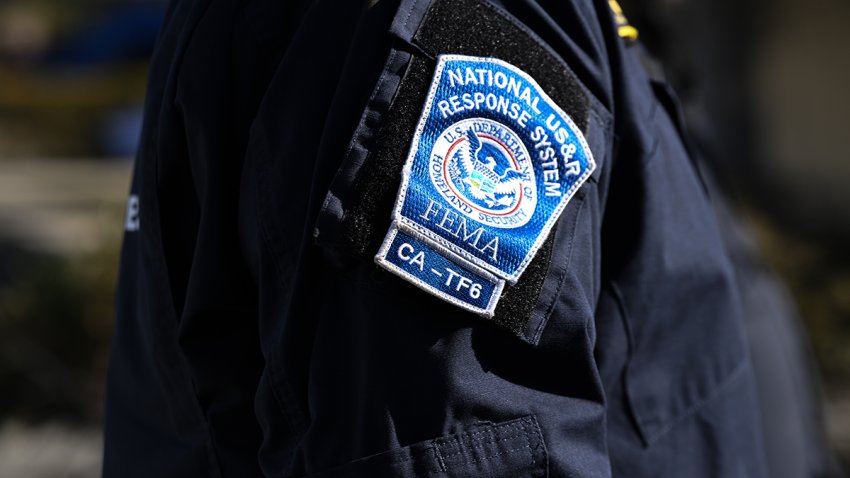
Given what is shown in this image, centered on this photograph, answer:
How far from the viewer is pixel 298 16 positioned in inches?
37.3

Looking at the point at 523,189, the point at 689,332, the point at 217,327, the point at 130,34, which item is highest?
the point at 523,189

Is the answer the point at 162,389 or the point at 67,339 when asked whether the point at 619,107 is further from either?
the point at 67,339

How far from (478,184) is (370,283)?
139mm

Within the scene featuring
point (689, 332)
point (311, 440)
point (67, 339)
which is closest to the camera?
point (311, 440)

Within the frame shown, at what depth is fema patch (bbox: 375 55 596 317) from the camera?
847mm

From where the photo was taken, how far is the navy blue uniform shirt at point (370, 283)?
2.80 ft

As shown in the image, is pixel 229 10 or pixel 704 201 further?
pixel 704 201

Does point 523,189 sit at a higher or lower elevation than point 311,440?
higher

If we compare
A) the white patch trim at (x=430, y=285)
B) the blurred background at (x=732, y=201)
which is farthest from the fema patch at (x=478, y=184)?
the blurred background at (x=732, y=201)

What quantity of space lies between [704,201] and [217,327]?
2.10ft

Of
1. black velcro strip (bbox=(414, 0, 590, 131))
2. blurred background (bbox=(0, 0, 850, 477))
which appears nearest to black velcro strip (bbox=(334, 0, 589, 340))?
black velcro strip (bbox=(414, 0, 590, 131))

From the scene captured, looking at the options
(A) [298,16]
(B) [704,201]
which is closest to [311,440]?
(A) [298,16]

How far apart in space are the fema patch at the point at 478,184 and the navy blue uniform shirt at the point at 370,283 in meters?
0.02

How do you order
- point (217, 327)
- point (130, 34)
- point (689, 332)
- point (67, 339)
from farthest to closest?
1. point (130, 34)
2. point (67, 339)
3. point (689, 332)
4. point (217, 327)
